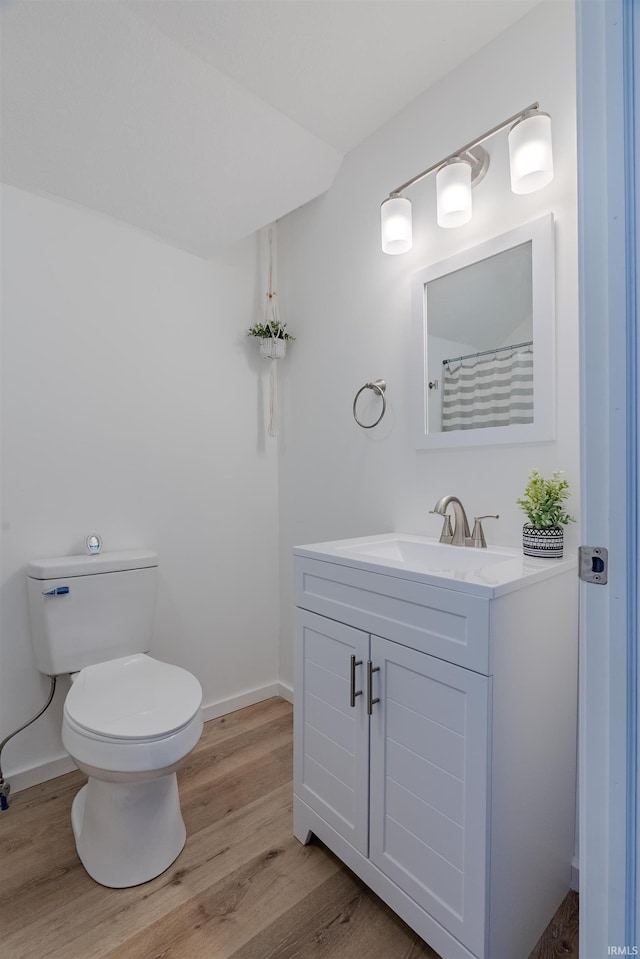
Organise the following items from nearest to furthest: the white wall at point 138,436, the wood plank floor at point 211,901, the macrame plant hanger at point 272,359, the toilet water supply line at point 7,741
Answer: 1. the wood plank floor at point 211,901
2. the toilet water supply line at point 7,741
3. the white wall at point 138,436
4. the macrame plant hanger at point 272,359

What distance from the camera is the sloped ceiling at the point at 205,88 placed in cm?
122

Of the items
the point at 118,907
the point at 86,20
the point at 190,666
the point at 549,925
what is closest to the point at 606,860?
the point at 549,925

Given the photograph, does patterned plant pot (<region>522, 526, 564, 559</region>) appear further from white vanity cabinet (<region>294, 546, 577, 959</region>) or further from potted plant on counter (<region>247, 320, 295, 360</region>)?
potted plant on counter (<region>247, 320, 295, 360</region>)

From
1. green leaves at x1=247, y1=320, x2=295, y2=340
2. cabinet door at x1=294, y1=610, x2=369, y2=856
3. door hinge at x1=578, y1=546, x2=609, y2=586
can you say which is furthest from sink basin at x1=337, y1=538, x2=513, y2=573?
green leaves at x1=247, y1=320, x2=295, y2=340

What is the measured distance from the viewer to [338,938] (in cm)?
111

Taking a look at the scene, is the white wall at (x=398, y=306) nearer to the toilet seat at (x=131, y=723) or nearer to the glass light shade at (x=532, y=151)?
the glass light shade at (x=532, y=151)

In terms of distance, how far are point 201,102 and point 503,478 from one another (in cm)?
147

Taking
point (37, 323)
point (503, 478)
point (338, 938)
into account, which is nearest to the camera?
point (338, 938)

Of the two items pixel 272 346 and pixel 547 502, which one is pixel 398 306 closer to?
pixel 272 346

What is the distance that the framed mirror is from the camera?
1303 millimetres

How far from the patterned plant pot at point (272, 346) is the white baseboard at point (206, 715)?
162 centimetres

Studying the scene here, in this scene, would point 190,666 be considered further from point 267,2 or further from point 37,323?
point 267,2

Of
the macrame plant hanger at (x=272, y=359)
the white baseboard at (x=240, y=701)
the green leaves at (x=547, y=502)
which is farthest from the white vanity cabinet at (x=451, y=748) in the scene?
the macrame plant hanger at (x=272, y=359)

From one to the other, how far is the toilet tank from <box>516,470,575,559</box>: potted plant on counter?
1.34m
